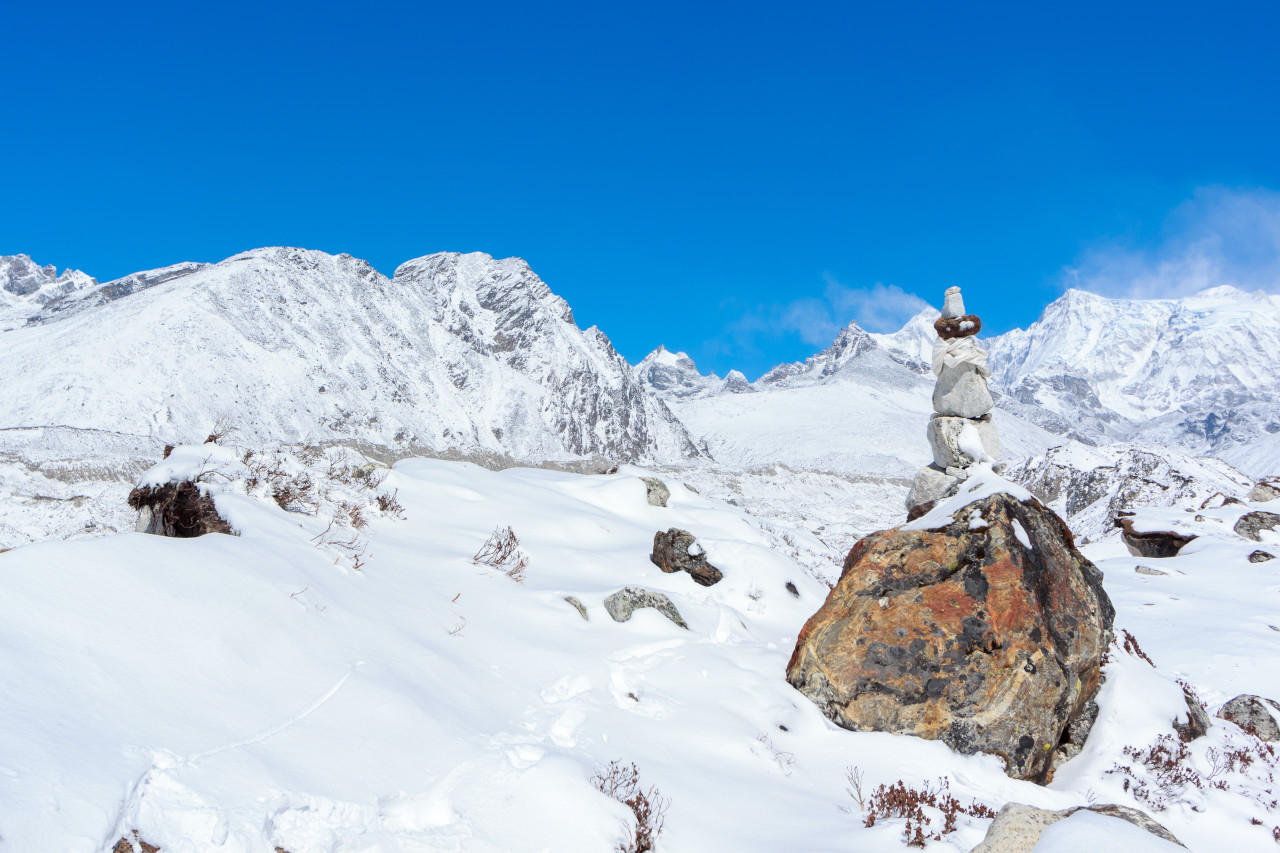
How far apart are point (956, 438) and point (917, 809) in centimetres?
891

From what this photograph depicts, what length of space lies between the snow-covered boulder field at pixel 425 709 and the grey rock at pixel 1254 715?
49cm

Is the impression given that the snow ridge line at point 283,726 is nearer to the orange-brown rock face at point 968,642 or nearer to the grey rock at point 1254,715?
the orange-brown rock face at point 968,642

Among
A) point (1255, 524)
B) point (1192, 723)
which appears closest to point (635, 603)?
point (1192, 723)

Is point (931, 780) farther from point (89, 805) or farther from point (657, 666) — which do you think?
point (89, 805)

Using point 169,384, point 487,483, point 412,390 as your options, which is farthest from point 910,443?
point 487,483

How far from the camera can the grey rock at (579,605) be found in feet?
25.3

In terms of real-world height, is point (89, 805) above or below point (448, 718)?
below

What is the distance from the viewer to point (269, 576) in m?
Answer: 5.48

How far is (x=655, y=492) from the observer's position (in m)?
15.7

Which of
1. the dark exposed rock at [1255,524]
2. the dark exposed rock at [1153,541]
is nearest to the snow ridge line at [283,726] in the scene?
the dark exposed rock at [1153,541]

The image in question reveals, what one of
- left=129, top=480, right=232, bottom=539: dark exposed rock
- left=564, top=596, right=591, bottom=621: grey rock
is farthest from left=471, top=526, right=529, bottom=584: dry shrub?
left=129, top=480, right=232, bottom=539: dark exposed rock

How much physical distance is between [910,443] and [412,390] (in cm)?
7477

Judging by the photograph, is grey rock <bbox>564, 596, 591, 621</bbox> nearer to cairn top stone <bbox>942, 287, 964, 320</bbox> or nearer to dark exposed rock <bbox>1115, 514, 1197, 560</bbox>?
cairn top stone <bbox>942, 287, 964, 320</bbox>

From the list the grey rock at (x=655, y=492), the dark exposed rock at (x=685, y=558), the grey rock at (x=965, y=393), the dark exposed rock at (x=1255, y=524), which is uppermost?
the dark exposed rock at (x=1255, y=524)
